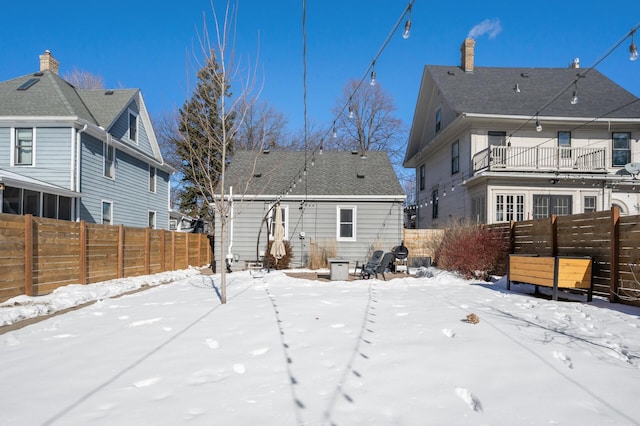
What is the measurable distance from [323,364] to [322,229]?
12.0 meters

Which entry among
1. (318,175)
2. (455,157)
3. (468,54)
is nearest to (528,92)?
(468,54)

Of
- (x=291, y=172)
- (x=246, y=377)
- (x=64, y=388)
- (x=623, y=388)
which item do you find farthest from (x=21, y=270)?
(x=291, y=172)

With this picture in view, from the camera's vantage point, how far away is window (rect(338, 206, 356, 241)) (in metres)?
15.7

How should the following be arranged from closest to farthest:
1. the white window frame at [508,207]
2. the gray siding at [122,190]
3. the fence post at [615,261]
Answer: the fence post at [615,261] < the gray siding at [122,190] < the white window frame at [508,207]

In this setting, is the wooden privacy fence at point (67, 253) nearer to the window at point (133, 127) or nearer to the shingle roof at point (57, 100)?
the shingle roof at point (57, 100)

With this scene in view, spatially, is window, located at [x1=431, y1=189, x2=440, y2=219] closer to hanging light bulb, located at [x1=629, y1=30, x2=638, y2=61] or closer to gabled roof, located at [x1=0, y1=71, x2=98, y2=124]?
hanging light bulb, located at [x1=629, y1=30, x2=638, y2=61]

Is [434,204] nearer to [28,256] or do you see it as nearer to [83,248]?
[83,248]

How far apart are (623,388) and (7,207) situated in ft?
51.4

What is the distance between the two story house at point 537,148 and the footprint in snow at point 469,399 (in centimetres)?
1293

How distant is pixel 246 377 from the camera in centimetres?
348

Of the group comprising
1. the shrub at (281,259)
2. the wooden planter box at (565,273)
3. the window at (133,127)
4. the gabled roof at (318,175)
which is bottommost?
the shrub at (281,259)

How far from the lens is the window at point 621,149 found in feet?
55.0

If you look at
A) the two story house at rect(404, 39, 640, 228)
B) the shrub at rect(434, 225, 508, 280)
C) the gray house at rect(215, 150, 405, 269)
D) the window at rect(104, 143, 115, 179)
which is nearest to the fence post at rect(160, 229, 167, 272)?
the gray house at rect(215, 150, 405, 269)

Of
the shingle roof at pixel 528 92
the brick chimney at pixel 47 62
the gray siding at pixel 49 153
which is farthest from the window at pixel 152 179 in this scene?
the shingle roof at pixel 528 92
